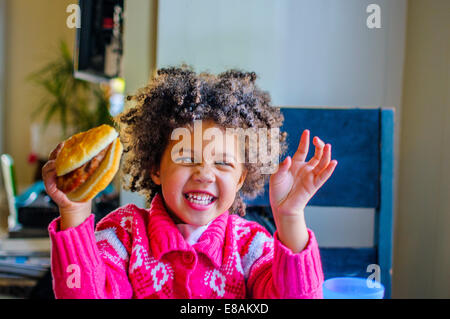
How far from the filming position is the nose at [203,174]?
Result: 0.50 metres

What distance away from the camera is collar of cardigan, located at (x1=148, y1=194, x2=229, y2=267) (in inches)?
21.7

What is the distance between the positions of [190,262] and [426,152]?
0.40 meters

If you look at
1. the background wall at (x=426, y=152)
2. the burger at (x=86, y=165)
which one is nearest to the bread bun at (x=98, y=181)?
the burger at (x=86, y=165)

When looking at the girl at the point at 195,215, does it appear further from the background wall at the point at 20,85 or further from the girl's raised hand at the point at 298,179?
the background wall at the point at 20,85

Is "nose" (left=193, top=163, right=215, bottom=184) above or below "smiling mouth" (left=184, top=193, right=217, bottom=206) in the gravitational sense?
above

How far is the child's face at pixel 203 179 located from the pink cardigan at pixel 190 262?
0.05m

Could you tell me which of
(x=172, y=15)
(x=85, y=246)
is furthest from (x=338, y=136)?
(x=85, y=246)

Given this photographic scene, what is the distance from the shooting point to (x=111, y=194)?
2.32ft

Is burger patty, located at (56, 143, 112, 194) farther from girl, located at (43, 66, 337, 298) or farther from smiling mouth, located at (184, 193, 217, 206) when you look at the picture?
smiling mouth, located at (184, 193, 217, 206)

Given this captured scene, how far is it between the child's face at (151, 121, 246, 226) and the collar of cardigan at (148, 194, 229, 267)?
35 mm

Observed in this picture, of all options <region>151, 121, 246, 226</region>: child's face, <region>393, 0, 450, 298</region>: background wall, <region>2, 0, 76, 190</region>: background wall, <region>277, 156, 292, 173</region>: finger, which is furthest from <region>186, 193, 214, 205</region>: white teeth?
<region>2, 0, 76, 190</region>: background wall

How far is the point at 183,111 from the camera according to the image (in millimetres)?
540

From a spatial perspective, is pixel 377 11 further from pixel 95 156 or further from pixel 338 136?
pixel 95 156

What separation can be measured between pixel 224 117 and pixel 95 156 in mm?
181
